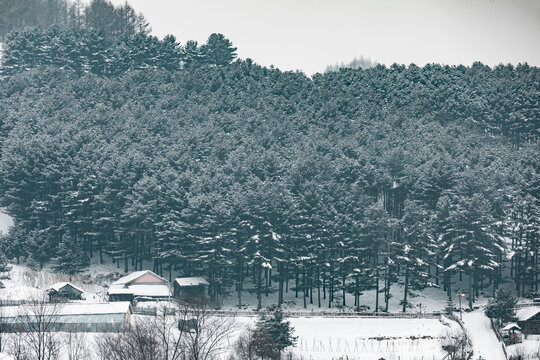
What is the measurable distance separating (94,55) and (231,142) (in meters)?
48.1

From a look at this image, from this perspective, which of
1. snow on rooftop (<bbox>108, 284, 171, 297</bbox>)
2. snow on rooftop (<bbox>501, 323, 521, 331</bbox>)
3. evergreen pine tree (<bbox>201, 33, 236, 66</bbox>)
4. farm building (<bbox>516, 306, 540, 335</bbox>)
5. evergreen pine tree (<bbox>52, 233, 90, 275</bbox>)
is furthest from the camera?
evergreen pine tree (<bbox>201, 33, 236, 66</bbox>)

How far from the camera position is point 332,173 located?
→ 105 metres

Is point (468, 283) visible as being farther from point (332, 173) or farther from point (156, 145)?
point (156, 145)

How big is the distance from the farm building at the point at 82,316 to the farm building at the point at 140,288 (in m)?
9.68

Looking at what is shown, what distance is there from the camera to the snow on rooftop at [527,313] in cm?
8156

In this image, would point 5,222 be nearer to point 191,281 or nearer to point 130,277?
point 130,277

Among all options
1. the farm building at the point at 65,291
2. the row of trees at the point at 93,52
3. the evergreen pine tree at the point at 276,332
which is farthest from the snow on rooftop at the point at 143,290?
the row of trees at the point at 93,52

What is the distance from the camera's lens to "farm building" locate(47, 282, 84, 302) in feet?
278

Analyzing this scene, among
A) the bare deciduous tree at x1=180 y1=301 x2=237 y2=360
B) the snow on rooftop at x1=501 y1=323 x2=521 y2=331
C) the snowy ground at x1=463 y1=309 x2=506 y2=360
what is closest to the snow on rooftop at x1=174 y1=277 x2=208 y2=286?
the bare deciduous tree at x1=180 y1=301 x2=237 y2=360

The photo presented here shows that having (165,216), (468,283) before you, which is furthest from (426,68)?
(165,216)

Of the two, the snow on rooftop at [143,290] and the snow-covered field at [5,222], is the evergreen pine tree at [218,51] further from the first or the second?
the snow on rooftop at [143,290]

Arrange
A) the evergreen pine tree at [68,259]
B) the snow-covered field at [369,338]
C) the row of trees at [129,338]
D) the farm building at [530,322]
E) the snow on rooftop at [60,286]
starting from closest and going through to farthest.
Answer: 1. the row of trees at [129,338]
2. the snow-covered field at [369,338]
3. the farm building at [530,322]
4. the snow on rooftop at [60,286]
5. the evergreen pine tree at [68,259]

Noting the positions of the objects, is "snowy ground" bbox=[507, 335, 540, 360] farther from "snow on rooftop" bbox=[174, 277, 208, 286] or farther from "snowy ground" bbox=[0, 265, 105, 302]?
"snowy ground" bbox=[0, 265, 105, 302]

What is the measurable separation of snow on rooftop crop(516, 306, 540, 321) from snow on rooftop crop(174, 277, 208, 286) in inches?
1258
